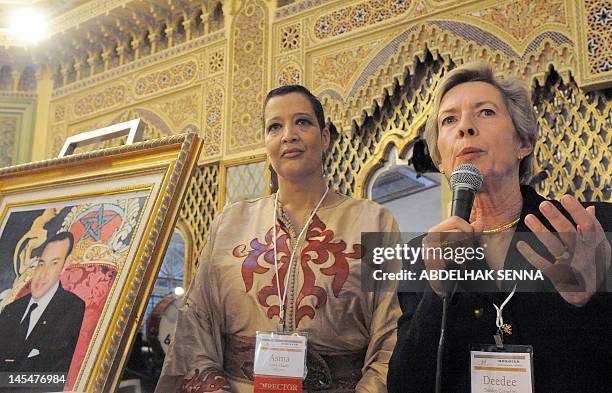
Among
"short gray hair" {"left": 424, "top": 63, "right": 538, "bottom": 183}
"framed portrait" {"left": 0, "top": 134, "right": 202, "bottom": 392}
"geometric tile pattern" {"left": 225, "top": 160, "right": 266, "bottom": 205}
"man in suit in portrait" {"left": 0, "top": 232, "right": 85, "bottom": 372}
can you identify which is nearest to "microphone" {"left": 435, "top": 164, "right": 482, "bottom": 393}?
"short gray hair" {"left": 424, "top": 63, "right": 538, "bottom": 183}

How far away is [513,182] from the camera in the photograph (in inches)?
46.9

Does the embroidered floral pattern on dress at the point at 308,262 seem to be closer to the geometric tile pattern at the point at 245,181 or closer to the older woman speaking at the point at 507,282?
the older woman speaking at the point at 507,282

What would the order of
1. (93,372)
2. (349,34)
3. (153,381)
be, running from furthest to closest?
1. (153,381)
2. (349,34)
3. (93,372)

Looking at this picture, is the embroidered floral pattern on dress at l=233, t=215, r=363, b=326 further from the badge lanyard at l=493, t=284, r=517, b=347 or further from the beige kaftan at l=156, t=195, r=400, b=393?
the badge lanyard at l=493, t=284, r=517, b=347

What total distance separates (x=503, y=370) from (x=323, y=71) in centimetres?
282

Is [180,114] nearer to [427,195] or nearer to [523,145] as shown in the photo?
[427,195]

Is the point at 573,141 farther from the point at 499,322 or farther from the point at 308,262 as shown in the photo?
the point at 499,322

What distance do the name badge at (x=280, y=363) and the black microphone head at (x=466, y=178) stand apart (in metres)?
0.51

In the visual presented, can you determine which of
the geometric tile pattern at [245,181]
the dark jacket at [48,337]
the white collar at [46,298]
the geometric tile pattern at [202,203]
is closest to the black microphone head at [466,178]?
the dark jacket at [48,337]

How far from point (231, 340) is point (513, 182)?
0.77 meters

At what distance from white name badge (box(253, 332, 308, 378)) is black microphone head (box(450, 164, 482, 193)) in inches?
19.9

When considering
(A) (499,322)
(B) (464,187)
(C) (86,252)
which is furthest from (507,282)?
(C) (86,252)

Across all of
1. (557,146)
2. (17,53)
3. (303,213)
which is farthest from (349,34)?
(17,53)

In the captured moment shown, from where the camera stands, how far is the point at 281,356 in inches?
50.6
